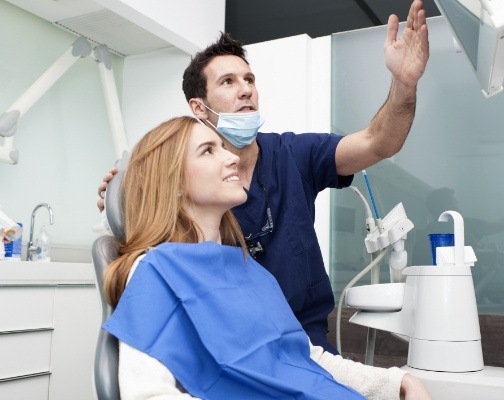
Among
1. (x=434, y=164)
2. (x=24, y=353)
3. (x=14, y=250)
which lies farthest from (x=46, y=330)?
(x=434, y=164)

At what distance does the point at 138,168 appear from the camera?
1268mm

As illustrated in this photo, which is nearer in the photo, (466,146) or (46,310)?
(46,310)

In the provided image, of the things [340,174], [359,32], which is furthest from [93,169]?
[340,174]

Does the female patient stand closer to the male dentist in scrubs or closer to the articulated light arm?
the male dentist in scrubs

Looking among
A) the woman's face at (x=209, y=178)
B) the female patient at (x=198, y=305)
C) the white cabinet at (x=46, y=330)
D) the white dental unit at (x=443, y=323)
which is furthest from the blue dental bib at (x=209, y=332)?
the white cabinet at (x=46, y=330)

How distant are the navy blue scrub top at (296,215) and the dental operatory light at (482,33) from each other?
2.29 ft

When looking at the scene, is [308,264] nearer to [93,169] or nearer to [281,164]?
[281,164]

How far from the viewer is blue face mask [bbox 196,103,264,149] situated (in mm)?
1767

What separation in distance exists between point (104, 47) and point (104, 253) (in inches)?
88.5

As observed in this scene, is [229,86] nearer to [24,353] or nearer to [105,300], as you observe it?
[105,300]

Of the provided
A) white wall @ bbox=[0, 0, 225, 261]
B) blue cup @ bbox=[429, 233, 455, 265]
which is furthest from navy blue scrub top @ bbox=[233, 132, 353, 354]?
white wall @ bbox=[0, 0, 225, 261]

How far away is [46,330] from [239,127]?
1.21 metres

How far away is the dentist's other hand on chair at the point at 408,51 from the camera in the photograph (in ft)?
4.30

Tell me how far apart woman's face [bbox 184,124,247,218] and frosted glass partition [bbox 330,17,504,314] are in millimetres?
1464
